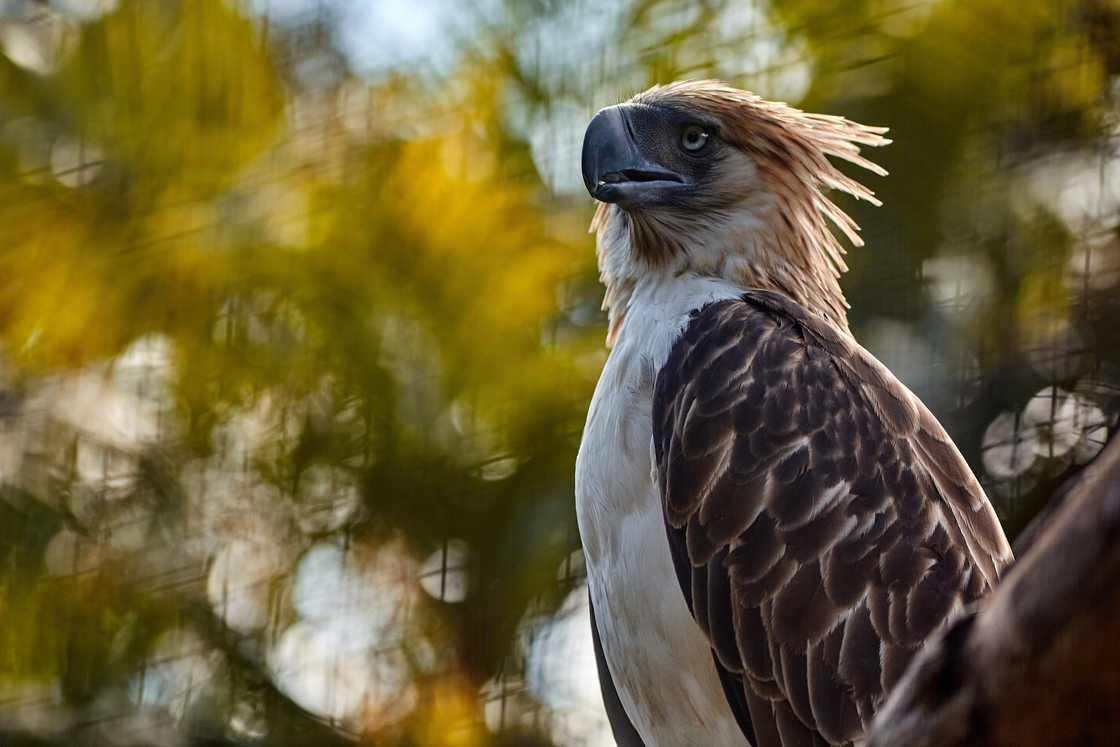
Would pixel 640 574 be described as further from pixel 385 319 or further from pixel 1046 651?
pixel 385 319

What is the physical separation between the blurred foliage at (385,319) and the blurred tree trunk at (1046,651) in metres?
3.36

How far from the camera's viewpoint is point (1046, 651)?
176 centimetres

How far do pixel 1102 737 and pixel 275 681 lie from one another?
484cm

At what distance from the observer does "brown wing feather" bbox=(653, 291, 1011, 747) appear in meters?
3.62

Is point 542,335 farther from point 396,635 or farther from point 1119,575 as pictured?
point 1119,575

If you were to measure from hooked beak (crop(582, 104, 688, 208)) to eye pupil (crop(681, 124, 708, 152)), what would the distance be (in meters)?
0.15

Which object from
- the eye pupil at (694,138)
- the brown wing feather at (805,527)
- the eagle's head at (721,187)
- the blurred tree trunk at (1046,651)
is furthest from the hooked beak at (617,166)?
the blurred tree trunk at (1046,651)

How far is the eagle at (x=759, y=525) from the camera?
363 cm

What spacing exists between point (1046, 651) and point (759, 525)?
1.96 m

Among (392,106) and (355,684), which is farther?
(392,106)

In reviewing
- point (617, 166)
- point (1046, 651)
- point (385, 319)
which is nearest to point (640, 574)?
point (617, 166)

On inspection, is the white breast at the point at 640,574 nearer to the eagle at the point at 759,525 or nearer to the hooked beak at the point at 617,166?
the eagle at the point at 759,525

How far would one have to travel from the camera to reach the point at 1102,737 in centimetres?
179

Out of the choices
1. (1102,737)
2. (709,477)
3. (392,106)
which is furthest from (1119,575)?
(392,106)
